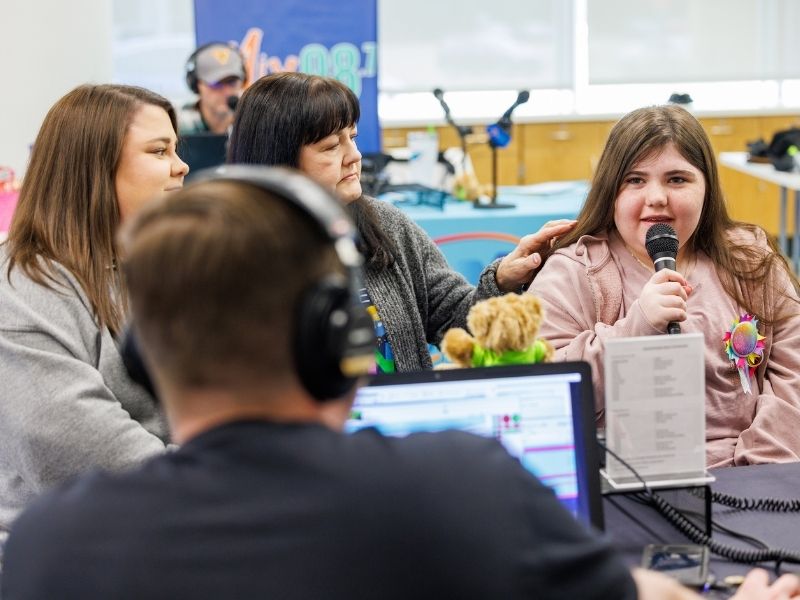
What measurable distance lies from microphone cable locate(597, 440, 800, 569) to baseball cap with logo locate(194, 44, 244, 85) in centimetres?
314

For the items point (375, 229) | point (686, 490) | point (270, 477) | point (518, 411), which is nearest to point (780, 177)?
point (375, 229)

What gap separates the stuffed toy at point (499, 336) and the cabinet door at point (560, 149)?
19.1 feet

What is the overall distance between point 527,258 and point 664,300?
471 mm

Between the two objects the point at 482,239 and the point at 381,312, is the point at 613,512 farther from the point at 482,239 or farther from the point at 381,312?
the point at 482,239

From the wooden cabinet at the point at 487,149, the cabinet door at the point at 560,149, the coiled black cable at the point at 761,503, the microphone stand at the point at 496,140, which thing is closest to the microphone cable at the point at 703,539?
the coiled black cable at the point at 761,503

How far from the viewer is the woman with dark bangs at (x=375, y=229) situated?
82.6 inches

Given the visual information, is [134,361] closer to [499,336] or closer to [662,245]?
[499,336]

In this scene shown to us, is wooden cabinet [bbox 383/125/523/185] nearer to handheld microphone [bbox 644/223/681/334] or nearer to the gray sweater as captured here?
handheld microphone [bbox 644/223/681/334]

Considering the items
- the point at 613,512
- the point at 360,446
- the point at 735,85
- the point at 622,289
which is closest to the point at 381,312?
the point at 622,289

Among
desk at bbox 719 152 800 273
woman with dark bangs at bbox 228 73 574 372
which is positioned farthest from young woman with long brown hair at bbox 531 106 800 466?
desk at bbox 719 152 800 273

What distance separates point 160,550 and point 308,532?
4.4 inches

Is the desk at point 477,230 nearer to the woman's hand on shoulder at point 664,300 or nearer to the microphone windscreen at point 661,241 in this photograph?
the microphone windscreen at point 661,241

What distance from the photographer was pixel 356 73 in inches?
182

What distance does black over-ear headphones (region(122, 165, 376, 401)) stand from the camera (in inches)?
31.6
